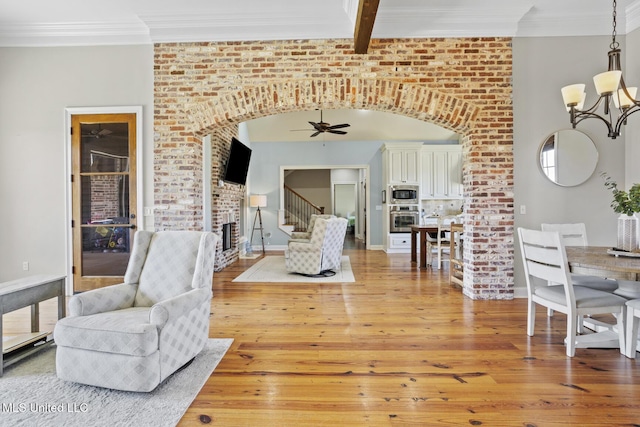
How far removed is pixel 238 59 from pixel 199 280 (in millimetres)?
2919

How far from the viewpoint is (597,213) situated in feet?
13.2

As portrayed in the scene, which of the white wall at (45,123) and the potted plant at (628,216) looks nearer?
the potted plant at (628,216)

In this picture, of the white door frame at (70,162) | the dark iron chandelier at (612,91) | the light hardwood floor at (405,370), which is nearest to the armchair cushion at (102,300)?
the light hardwood floor at (405,370)

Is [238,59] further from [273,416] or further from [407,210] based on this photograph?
[407,210]

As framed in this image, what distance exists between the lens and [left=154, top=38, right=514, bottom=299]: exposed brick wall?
3.98 meters

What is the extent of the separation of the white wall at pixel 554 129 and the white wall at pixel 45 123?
4663 mm

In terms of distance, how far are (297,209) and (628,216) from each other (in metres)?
8.12

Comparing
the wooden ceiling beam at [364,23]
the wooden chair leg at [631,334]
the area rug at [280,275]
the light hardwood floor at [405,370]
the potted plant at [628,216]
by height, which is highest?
the wooden ceiling beam at [364,23]

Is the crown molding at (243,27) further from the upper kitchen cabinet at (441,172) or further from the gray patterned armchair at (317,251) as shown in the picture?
the upper kitchen cabinet at (441,172)

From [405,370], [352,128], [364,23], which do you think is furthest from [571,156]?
[352,128]

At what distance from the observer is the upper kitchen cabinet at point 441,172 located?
27.4ft

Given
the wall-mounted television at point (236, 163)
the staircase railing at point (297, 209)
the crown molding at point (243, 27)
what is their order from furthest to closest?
the staircase railing at point (297, 209) < the wall-mounted television at point (236, 163) < the crown molding at point (243, 27)

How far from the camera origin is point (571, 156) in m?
3.99

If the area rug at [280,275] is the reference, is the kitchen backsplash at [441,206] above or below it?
above
